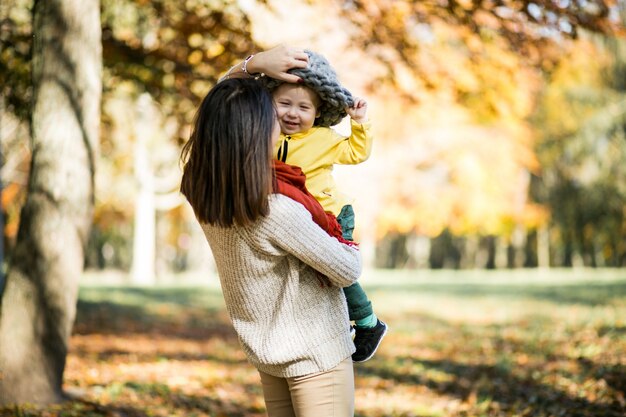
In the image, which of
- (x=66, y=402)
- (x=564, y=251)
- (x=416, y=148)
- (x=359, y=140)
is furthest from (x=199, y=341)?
(x=564, y=251)

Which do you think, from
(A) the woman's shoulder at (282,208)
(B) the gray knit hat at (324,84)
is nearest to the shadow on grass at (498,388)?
(B) the gray knit hat at (324,84)

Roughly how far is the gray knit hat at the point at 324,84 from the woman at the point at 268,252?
54 millimetres

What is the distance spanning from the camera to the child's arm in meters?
2.79

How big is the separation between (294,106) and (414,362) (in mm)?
6395

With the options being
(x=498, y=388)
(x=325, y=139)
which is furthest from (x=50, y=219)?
(x=498, y=388)

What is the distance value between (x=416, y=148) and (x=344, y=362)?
2193 centimetres

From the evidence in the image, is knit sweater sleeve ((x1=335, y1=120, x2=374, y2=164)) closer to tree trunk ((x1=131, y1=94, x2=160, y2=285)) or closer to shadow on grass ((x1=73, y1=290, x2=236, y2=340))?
shadow on grass ((x1=73, y1=290, x2=236, y2=340))

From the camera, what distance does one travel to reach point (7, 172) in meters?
16.2

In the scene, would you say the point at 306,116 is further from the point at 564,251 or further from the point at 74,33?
the point at 564,251

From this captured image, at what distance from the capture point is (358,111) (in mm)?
2797

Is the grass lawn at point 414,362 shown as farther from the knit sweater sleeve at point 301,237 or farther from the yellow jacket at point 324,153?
the knit sweater sleeve at point 301,237

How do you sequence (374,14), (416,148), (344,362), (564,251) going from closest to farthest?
1. (344,362)
2. (374,14)
3. (416,148)
4. (564,251)

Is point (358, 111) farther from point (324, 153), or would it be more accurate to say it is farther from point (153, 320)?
point (153, 320)

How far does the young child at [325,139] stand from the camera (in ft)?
8.55
